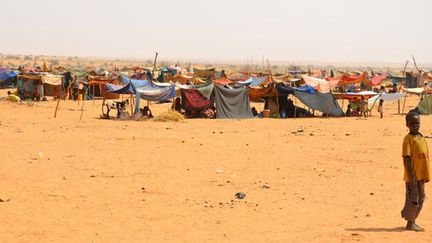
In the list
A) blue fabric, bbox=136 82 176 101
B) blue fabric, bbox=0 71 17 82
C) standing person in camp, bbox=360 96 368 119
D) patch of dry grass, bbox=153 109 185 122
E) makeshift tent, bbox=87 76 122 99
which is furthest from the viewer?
blue fabric, bbox=0 71 17 82

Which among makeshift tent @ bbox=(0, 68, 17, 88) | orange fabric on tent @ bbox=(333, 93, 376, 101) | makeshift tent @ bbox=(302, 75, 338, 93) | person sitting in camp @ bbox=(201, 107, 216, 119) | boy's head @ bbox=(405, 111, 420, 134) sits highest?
boy's head @ bbox=(405, 111, 420, 134)

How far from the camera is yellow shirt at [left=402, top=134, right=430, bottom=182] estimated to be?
673 cm

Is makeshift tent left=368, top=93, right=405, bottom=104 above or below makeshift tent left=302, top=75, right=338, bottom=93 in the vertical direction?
below

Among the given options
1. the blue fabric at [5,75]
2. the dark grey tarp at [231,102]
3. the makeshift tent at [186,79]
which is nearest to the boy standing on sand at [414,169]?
the dark grey tarp at [231,102]

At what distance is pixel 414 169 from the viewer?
6762 mm

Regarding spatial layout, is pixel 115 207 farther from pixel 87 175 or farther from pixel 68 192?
pixel 87 175

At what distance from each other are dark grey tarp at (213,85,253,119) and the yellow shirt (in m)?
18.5

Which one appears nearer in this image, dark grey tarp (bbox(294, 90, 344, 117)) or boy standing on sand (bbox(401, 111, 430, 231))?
boy standing on sand (bbox(401, 111, 430, 231))

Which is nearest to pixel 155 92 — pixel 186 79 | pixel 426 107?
pixel 426 107

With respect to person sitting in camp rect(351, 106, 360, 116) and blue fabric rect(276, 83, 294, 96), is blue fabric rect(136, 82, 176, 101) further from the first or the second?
person sitting in camp rect(351, 106, 360, 116)

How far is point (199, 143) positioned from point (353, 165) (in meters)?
4.68

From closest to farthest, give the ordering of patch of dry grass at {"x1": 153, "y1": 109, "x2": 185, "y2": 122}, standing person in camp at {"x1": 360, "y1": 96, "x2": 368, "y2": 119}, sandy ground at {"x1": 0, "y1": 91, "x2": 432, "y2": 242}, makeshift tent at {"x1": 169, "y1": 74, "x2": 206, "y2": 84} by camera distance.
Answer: sandy ground at {"x1": 0, "y1": 91, "x2": 432, "y2": 242} → patch of dry grass at {"x1": 153, "y1": 109, "x2": 185, "y2": 122} → standing person in camp at {"x1": 360, "y1": 96, "x2": 368, "y2": 119} → makeshift tent at {"x1": 169, "y1": 74, "x2": 206, "y2": 84}

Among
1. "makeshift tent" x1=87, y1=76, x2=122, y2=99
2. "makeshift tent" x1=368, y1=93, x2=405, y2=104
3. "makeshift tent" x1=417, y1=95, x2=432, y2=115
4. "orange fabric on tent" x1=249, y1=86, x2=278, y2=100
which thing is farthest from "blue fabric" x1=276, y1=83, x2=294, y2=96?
"makeshift tent" x1=87, y1=76, x2=122, y2=99

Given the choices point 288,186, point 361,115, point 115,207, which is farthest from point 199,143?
point 361,115
